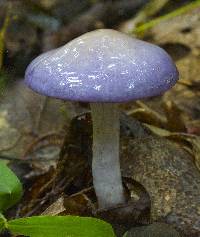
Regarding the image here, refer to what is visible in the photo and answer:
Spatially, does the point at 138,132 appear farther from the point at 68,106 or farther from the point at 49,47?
the point at 49,47

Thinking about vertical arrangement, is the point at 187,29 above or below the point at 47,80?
below

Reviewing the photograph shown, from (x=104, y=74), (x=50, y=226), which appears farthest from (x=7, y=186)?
(x=104, y=74)

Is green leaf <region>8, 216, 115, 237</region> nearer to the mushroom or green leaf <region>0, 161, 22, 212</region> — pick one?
green leaf <region>0, 161, 22, 212</region>

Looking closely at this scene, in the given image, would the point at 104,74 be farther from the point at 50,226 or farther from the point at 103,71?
the point at 50,226

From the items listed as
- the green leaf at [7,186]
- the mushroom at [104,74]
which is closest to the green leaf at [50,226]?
the green leaf at [7,186]

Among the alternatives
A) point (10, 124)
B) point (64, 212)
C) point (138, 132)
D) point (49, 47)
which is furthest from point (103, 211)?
point (49, 47)

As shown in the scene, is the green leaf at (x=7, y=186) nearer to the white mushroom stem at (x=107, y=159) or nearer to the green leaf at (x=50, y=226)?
the green leaf at (x=50, y=226)

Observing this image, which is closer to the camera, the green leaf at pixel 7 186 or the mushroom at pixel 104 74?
the mushroom at pixel 104 74

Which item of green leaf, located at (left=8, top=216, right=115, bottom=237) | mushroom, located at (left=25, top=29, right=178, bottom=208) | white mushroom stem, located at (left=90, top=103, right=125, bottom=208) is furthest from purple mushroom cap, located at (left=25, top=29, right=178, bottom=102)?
green leaf, located at (left=8, top=216, right=115, bottom=237)
